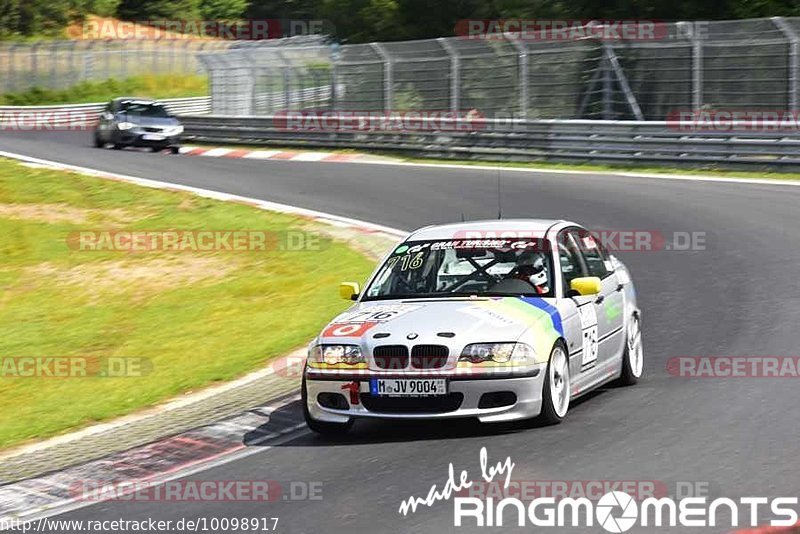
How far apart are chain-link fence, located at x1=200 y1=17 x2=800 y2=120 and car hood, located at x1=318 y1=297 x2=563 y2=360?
1718 cm

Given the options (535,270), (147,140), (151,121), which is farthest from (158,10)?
(535,270)

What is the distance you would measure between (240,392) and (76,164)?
18.7 m

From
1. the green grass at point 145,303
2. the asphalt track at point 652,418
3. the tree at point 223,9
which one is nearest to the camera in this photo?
the asphalt track at point 652,418

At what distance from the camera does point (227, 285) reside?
1627 centimetres

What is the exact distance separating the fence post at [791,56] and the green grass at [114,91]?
39629mm

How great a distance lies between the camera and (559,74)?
29.5 meters

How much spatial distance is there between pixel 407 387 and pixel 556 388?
1017mm

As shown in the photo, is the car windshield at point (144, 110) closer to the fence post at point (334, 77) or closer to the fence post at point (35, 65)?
the fence post at point (334, 77)

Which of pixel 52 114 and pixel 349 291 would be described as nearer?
pixel 349 291

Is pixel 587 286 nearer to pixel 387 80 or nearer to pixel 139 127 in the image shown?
pixel 387 80

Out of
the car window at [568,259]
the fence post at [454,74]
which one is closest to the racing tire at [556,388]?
the car window at [568,259]

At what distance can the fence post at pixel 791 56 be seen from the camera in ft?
80.8

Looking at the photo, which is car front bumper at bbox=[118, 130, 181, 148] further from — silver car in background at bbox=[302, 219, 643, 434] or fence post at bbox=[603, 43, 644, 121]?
silver car in background at bbox=[302, 219, 643, 434]

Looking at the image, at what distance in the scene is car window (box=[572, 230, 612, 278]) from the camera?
34.1 ft
